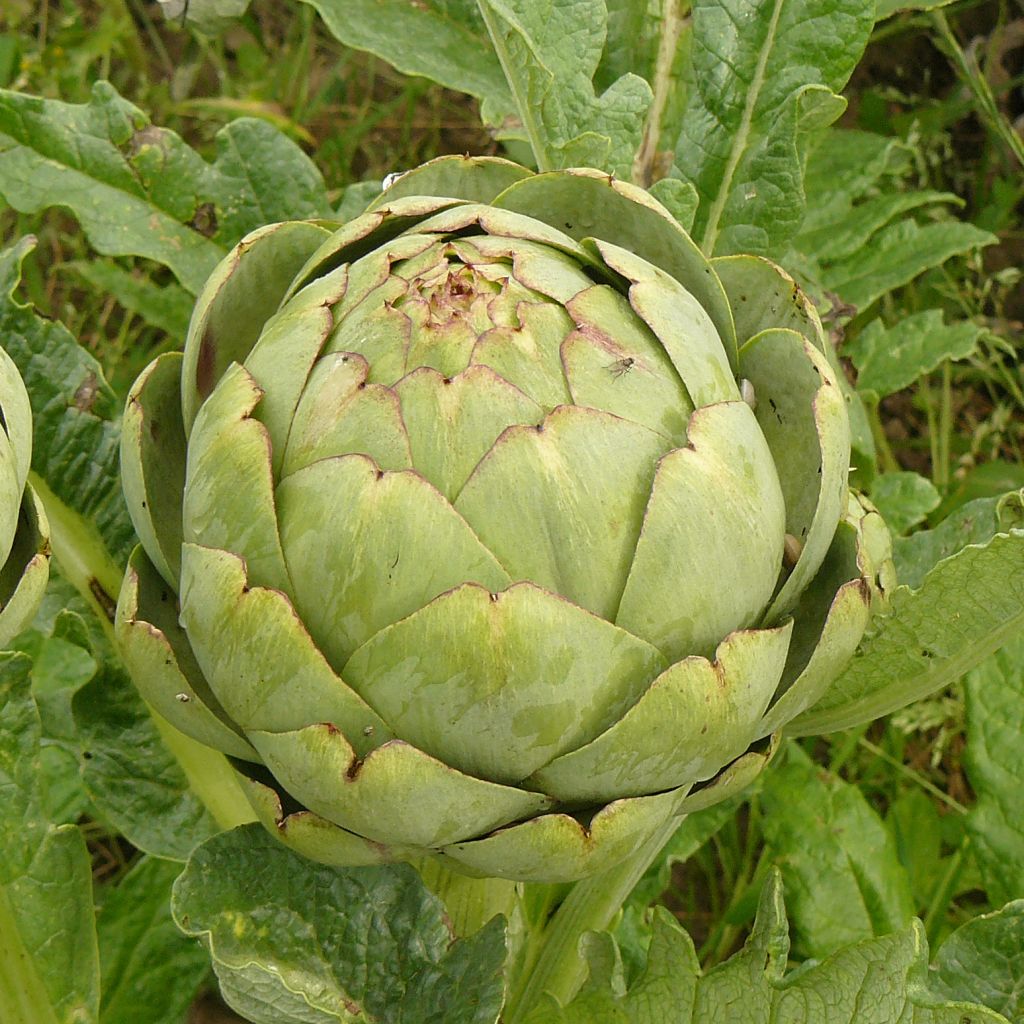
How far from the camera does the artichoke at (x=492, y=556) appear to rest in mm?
1005

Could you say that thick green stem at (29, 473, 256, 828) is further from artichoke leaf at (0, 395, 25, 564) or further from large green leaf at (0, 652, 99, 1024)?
artichoke leaf at (0, 395, 25, 564)

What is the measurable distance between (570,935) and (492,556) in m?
0.55

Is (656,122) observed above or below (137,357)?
above

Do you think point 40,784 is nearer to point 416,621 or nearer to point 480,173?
point 416,621

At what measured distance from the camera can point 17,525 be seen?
1.08 meters

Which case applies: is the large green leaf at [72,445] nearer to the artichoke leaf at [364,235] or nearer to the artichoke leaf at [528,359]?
the artichoke leaf at [364,235]

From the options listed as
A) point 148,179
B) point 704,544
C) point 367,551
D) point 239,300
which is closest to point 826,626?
point 704,544

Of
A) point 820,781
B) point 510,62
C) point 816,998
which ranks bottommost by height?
point 820,781

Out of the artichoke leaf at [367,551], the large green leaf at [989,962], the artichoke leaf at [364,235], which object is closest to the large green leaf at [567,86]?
the artichoke leaf at [364,235]

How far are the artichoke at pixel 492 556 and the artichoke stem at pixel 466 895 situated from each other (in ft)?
0.86

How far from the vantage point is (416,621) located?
39.1 inches

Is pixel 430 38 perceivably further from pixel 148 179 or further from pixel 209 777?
pixel 209 777

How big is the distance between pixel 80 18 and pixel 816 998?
205 cm

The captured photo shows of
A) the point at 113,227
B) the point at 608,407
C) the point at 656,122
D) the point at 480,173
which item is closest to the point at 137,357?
the point at 113,227
